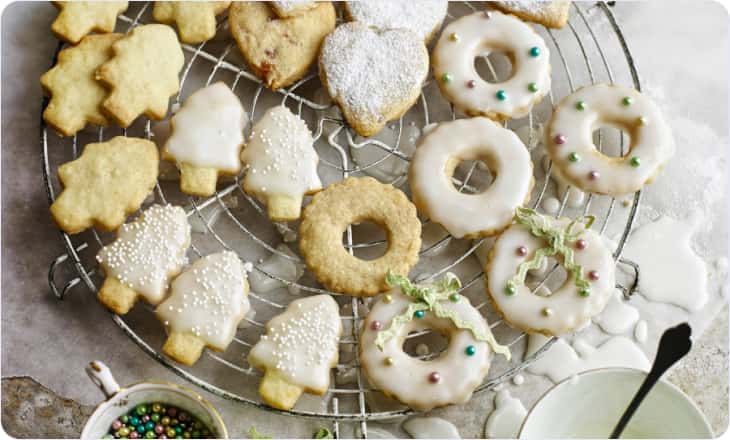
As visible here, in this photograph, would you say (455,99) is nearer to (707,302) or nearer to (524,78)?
(524,78)

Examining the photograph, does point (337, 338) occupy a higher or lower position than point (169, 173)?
lower

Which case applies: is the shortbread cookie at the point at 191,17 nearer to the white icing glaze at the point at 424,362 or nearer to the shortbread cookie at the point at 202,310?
the shortbread cookie at the point at 202,310

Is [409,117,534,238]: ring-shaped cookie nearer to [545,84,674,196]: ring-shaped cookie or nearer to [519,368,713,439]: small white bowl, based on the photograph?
[545,84,674,196]: ring-shaped cookie

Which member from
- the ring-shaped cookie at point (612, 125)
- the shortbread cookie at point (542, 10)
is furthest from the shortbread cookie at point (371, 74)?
the ring-shaped cookie at point (612, 125)

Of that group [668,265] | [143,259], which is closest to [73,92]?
[143,259]

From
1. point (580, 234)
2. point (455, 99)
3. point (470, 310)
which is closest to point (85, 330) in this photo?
point (470, 310)

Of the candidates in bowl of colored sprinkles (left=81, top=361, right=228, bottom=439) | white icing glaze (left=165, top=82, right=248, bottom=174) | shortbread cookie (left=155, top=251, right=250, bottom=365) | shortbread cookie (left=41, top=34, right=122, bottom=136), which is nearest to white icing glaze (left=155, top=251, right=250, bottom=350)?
shortbread cookie (left=155, top=251, right=250, bottom=365)

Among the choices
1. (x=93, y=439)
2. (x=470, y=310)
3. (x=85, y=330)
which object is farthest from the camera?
(x=85, y=330)

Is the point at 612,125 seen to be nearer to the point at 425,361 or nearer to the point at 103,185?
the point at 425,361
